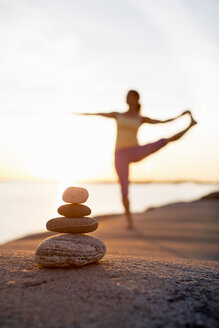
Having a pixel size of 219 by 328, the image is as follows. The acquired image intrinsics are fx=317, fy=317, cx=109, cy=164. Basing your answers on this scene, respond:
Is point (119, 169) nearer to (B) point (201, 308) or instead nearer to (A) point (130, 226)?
(A) point (130, 226)

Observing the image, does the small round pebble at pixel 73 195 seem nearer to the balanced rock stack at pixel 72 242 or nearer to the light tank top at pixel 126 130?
the balanced rock stack at pixel 72 242

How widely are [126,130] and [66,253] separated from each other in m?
3.17

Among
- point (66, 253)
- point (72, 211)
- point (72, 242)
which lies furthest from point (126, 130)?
point (66, 253)

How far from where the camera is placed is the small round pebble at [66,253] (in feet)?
11.3

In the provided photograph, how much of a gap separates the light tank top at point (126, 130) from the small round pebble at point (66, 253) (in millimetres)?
2796

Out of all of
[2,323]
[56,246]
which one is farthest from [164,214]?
[2,323]

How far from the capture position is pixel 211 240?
627cm

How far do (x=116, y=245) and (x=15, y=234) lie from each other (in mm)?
7935

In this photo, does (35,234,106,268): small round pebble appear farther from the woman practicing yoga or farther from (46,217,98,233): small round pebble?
the woman practicing yoga

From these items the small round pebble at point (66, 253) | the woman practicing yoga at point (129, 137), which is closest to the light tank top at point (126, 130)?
the woman practicing yoga at point (129, 137)

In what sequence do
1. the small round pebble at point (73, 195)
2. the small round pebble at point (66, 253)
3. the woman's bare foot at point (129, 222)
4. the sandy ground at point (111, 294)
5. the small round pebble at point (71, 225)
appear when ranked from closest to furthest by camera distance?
1. the sandy ground at point (111, 294)
2. the small round pebble at point (66, 253)
3. the small round pebble at point (71, 225)
4. the small round pebble at point (73, 195)
5. the woman's bare foot at point (129, 222)

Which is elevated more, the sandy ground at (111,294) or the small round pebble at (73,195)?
the small round pebble at (73,195)

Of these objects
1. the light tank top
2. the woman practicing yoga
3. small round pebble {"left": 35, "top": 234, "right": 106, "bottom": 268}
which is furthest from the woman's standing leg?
small round pebble {"left": 35, "top": 234, "right": 106, "bottom": 268}

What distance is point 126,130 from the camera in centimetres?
609
